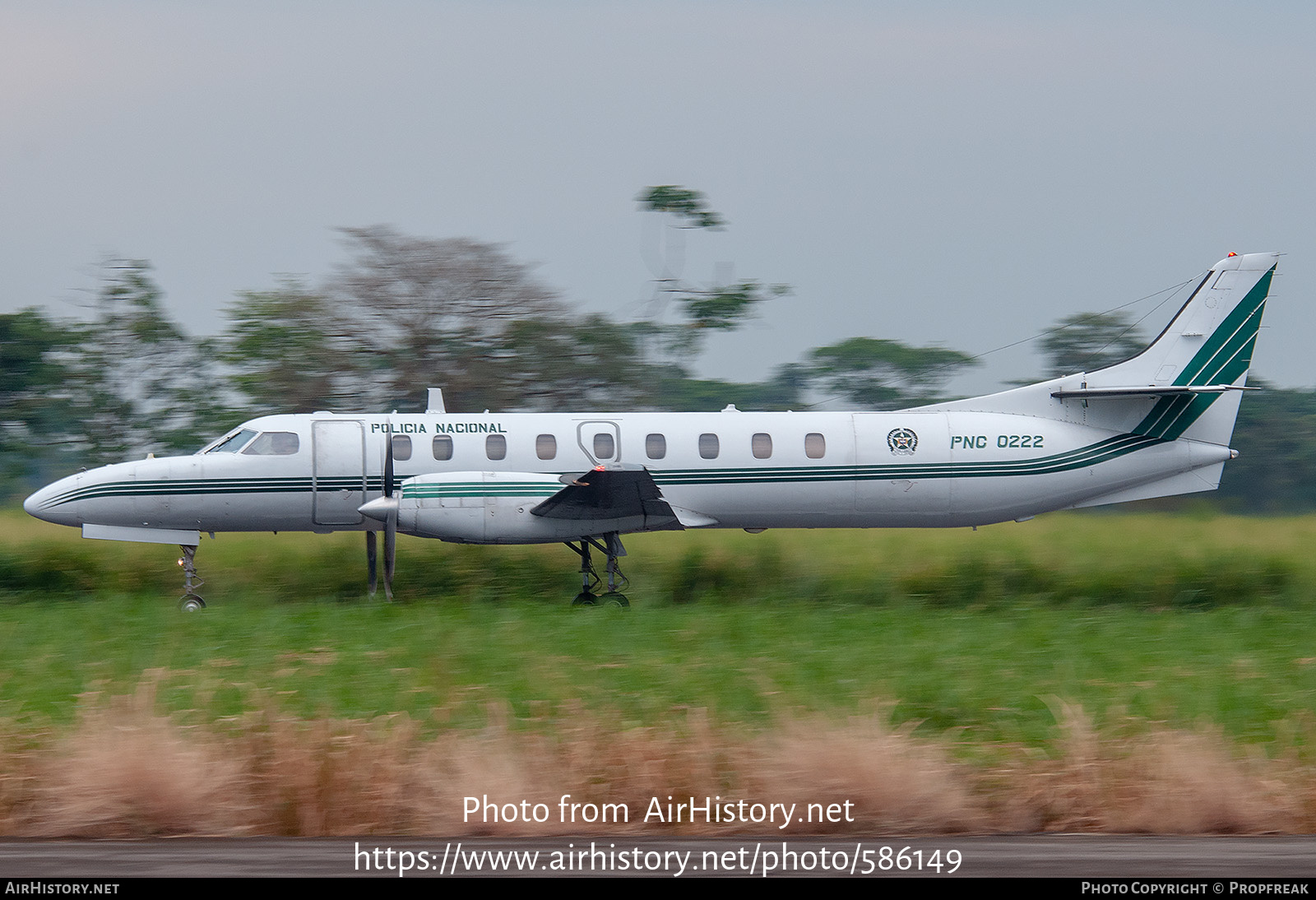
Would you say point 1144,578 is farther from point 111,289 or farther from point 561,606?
point 111,289

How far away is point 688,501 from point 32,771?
30.7 ft

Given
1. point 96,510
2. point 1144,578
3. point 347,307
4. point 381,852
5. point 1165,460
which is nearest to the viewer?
point 381,852

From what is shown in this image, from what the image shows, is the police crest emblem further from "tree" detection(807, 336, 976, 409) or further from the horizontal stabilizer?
"tree" detection(807, 336, 976, 409)

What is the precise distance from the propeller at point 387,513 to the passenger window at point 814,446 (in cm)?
543

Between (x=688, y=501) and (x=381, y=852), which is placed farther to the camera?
(x=688, y=501)

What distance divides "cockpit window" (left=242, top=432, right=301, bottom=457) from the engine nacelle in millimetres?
1756

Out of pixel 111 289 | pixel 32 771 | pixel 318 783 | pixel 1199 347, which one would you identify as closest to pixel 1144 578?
pixel 1199 347

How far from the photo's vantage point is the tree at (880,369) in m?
33.9

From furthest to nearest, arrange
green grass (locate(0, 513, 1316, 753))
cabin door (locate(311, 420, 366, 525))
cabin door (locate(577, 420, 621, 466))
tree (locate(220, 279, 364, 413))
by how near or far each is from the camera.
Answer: tree (locate(220, 279, 364, 413)), cabin door (locate(577, 420, 621, 466)), cabin door (locate(311, 420, 366, 525)), green grass (locate(0, 513, 1316, 753))

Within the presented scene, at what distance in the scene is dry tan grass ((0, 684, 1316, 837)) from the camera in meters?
6.82

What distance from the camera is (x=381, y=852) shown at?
6.15m

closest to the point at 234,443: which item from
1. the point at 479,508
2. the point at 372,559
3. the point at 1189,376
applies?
the point at 372,559

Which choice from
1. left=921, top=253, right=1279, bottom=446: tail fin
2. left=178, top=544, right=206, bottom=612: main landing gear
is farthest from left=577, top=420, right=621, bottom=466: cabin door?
left=178, top=544, right=206, bottom=612: main landing gear

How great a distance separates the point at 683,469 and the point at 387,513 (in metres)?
3.87
